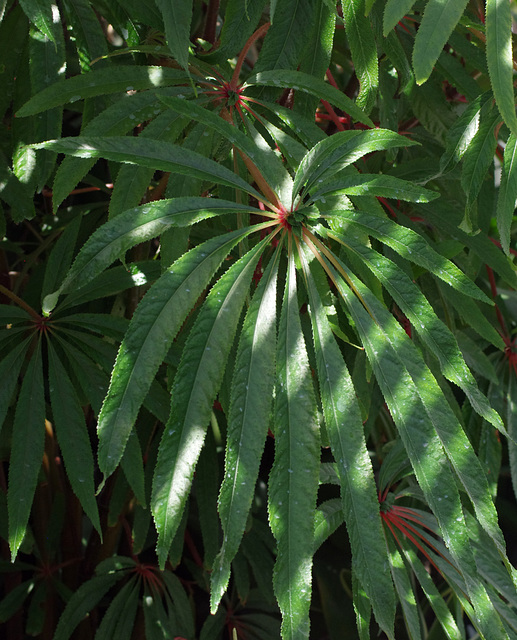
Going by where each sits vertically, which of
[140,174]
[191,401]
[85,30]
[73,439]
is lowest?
[191,401]

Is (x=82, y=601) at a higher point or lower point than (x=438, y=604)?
higher

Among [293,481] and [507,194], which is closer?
[293,481]

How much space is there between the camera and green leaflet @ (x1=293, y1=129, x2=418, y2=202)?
484 millimetres

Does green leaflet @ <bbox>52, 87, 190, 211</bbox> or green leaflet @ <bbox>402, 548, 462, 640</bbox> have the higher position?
green leaflet @ <bbox>52, 87, 190, 211</bbox>

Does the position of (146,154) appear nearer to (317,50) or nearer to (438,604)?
(317,50)

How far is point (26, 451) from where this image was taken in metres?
0.62

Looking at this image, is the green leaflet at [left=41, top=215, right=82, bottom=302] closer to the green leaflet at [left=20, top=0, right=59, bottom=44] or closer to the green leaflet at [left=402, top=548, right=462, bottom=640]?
the green leaflet at [left=20, top=0, right=59, bottom=44]

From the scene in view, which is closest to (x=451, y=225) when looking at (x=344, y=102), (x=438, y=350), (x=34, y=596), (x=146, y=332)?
(x=344, y=102)

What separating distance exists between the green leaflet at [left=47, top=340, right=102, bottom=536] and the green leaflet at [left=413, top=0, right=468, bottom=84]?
0.43 m

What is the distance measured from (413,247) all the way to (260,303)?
109mm

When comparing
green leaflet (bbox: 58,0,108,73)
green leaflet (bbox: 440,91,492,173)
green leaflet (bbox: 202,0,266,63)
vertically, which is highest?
green leaflet (bbox: 58,0,108,73)

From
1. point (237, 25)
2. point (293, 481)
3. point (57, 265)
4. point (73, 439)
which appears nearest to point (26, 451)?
point (73, 439)

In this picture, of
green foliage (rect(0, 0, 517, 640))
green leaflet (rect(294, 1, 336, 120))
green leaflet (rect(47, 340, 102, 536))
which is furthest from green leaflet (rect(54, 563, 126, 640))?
green leaflet (rect(294, 1, 336, 120))

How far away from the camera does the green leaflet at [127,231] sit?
0.42 m
